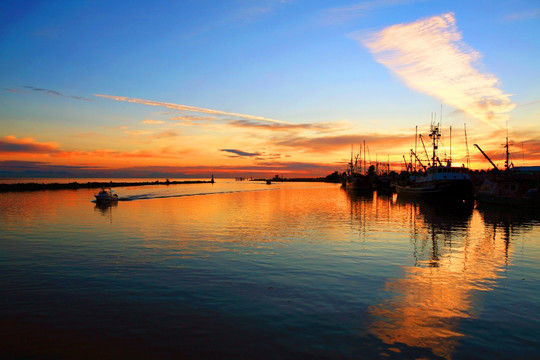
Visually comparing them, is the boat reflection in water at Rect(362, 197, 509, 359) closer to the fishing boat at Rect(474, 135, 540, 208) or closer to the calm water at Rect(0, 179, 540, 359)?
the calm water at Rect(0, 179, 540, 359)

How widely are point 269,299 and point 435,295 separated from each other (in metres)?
6.68

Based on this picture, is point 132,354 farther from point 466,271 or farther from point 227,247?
point 466,271

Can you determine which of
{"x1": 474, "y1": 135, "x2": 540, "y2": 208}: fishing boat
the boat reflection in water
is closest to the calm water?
the boat reflection in water

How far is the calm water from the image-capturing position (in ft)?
29.9

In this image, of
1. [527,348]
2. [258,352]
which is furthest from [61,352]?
[527,348]

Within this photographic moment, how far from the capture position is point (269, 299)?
41.8ft

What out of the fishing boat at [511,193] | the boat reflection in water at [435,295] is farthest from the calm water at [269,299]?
the fishing boat at [511,193]

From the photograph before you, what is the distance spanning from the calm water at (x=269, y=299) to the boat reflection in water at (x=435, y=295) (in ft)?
0.20

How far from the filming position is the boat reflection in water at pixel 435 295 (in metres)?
9.54

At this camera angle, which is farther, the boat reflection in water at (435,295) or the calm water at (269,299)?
the boat reflection in water at (435,295)

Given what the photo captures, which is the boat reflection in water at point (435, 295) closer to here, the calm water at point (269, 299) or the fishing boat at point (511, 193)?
the calm water at point (269, 299)

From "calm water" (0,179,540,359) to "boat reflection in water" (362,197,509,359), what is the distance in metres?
0.06

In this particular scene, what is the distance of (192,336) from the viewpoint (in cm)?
964

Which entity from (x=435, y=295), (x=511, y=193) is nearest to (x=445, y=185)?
(x=511, y=193)
